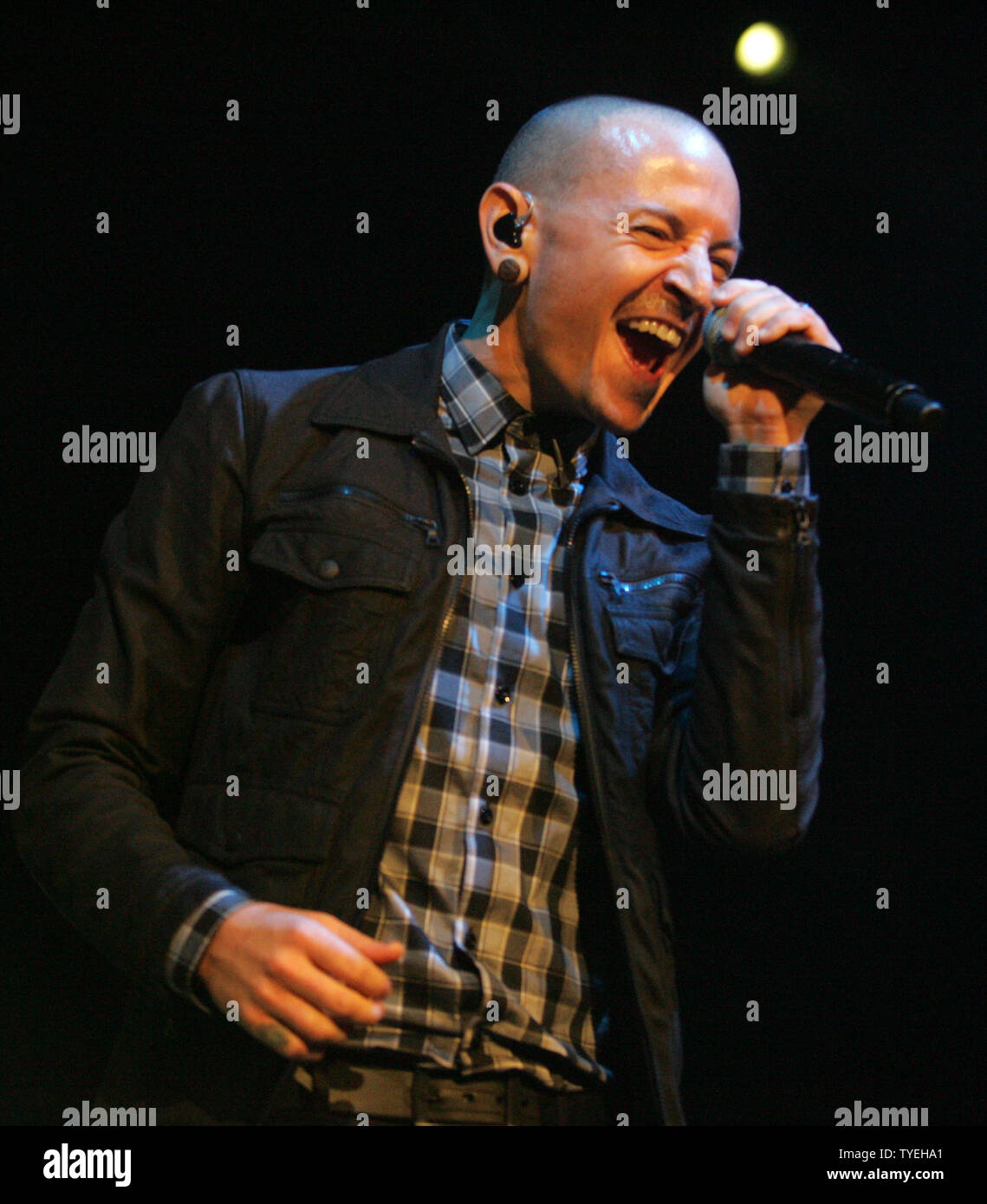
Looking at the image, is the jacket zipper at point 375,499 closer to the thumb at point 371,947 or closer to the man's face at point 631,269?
the man's face at point 631,269

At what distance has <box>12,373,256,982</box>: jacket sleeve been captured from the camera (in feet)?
4.16

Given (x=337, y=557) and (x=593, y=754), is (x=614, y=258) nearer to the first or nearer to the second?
(x=337, y=557)

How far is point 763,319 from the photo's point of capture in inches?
56.8

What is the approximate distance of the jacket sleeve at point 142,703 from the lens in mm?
1269

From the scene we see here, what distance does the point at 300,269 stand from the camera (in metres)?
2.09

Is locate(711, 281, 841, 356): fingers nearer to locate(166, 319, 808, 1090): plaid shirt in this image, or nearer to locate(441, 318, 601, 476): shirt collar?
locate(166, 319, 808, 1090): plaid shirt

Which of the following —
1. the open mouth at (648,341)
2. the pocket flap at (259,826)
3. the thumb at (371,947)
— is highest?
the open mouth at (648,341)

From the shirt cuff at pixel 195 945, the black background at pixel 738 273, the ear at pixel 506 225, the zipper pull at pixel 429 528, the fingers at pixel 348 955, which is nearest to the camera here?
the fingers at pixel 348 955

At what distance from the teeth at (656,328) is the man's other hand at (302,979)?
2.89ft

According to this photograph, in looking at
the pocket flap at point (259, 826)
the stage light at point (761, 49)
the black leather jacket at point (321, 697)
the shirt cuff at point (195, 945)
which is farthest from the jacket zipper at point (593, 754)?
the stage light at point (761, 49)

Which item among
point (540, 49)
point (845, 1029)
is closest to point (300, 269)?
point (540, 49)

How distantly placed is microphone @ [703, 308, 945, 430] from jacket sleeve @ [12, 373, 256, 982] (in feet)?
2.02

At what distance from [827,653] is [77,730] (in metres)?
1.34

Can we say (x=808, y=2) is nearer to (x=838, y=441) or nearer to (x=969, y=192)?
(x=969, y=192)
